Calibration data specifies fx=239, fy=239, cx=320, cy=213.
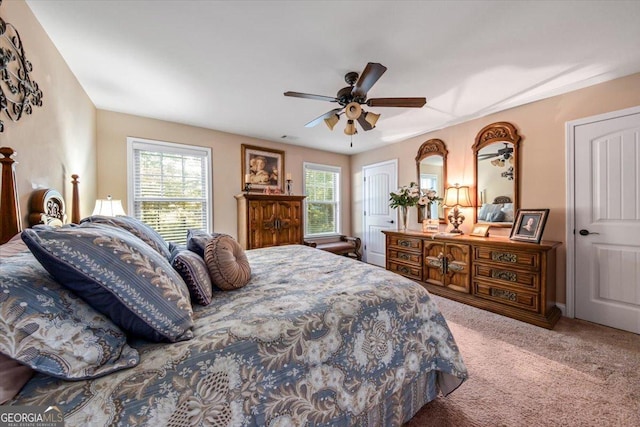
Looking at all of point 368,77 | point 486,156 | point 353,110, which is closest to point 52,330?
point 368,77

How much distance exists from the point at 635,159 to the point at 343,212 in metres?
4.20

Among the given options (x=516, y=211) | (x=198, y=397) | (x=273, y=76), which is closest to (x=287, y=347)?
(x=198, y=397)

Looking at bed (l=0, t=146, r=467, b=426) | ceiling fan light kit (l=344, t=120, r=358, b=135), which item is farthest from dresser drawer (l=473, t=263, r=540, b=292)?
ceiling fan light kit (l=344, t=120, r=358, b=135)

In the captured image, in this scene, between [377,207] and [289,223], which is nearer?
[289,223]

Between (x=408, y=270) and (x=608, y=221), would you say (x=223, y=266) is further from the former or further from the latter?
(x=608, y=221)

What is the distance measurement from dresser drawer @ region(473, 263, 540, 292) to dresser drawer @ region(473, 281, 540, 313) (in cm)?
7

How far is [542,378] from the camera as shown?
5.65 ft

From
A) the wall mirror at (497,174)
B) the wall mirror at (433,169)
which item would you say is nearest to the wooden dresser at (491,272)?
the wall mirror at (497,174)

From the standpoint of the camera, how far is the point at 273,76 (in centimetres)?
239

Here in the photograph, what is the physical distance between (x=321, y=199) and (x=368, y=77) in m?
3.57

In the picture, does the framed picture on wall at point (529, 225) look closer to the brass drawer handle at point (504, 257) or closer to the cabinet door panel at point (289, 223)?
the brass drawer handle at point (504, 257)

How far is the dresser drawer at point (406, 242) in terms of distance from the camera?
3.58 meters

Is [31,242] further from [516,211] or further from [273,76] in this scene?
[516,211]

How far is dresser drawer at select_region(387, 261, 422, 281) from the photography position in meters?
3.59
